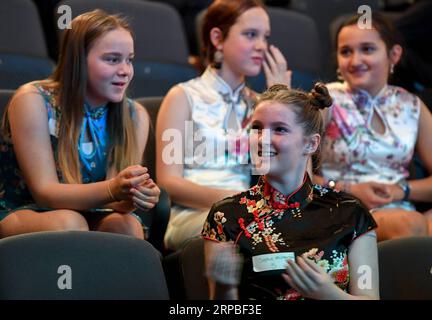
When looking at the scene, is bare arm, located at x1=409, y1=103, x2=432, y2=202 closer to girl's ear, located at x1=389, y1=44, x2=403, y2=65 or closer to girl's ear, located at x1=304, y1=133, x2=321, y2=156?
girl's ear, located at x1=389, y1=44, x2=403, y2=65

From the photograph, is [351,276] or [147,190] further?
[147,190]

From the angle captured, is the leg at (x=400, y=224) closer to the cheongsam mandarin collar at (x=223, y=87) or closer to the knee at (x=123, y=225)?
the cheongsam mandarin collar at (x=223, y=87)

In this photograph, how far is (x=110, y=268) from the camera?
1.94 metres

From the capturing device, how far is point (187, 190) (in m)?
2.72

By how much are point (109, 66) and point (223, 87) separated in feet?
1.81

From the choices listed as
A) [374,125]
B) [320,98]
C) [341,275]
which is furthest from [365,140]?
[341,275]

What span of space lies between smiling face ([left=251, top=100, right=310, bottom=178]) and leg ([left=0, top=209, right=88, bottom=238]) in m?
0.54

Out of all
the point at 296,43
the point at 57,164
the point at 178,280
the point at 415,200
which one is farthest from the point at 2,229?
the point at 296,43

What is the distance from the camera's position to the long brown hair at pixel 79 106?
2.46 metres

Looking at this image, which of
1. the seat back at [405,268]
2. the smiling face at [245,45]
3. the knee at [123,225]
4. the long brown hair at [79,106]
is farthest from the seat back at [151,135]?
the seat back at [405,268]

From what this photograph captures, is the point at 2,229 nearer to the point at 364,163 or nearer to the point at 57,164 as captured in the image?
the point at 57,164

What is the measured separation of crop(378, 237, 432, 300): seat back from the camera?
2121 millimetres

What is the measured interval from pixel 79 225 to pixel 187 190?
20.0 inches

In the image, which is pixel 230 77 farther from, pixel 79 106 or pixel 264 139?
pixel 264 139
